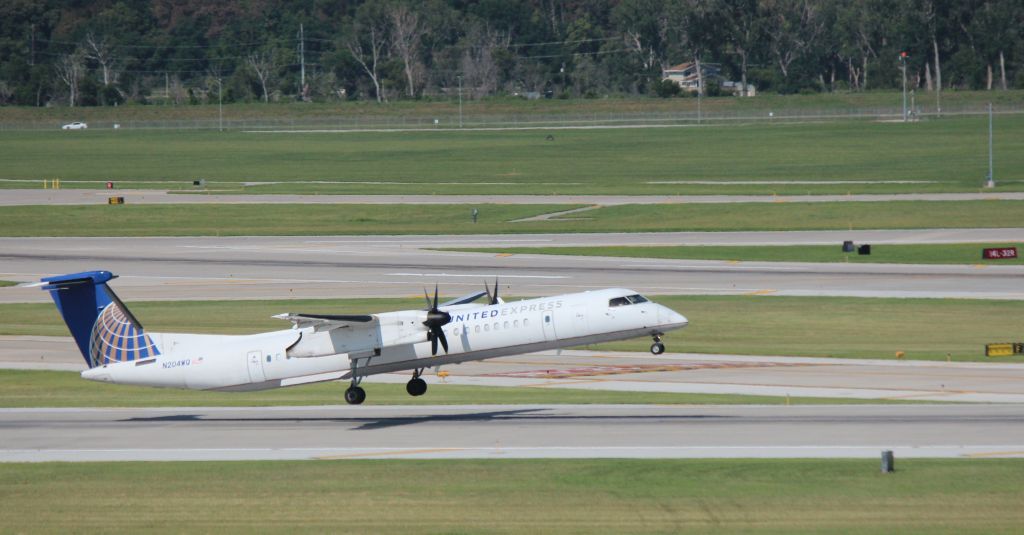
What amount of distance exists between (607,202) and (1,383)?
65.5 metres

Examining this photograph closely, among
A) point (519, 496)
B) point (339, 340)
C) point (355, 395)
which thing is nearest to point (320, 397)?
point (355, 395)

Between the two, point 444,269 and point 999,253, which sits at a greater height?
point 999,253

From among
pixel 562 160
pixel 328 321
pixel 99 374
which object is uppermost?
pixel 562 160

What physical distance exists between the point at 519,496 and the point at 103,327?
655 inches

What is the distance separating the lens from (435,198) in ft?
359

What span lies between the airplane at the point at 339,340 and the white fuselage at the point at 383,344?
30 mm

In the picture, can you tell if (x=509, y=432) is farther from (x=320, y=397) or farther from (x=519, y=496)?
(x=320, y=397)

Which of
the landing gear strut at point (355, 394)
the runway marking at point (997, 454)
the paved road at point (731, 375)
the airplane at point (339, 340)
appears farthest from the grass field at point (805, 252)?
the runway marking at point (997, 454)

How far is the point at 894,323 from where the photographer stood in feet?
176

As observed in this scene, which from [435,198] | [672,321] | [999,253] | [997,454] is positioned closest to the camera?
[997,454]

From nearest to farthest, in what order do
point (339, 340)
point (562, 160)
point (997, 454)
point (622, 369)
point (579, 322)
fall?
point (997, 454) < point (339, 340) < point (579, 322) < point (622, 369) < point (562, 160)

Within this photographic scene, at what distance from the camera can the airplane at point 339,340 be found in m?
36.8

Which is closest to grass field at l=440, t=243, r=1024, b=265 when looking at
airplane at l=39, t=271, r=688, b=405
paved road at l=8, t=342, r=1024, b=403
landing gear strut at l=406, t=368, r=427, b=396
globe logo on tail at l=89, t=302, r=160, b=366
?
paved road at l=8, t=342, r=1024, b=403

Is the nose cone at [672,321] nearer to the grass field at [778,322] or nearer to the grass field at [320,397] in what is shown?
the grass field at [320,397]
